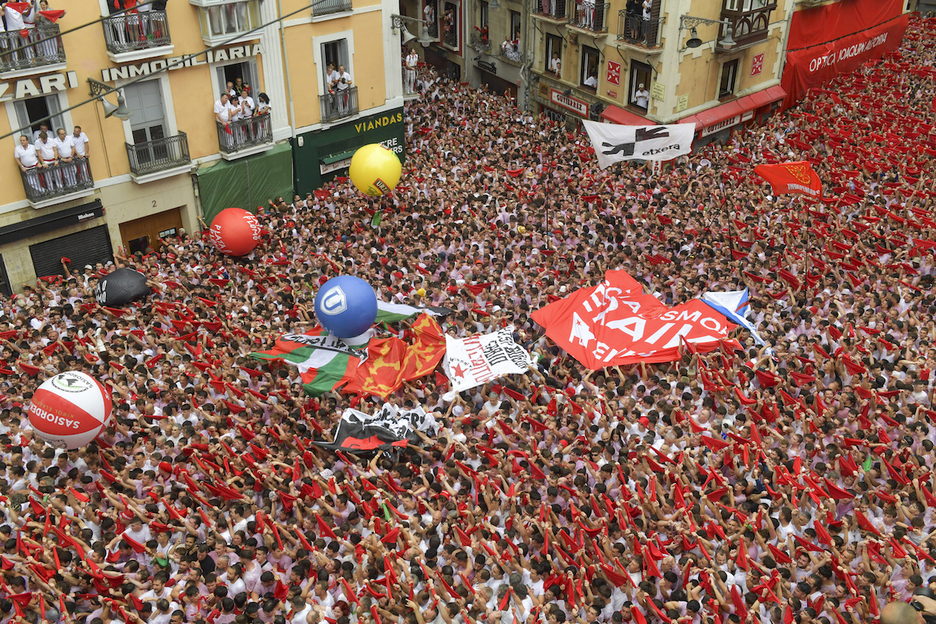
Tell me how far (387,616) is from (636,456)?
4.36 m

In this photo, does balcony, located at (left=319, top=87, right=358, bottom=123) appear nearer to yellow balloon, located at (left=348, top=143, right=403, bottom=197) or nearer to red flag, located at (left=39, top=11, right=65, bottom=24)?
yellow balloon, located at (left=348, top=143, right=403, bottom=197)

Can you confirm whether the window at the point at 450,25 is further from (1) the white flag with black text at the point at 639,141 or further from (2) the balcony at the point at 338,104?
(1) the white flag with black text at the point at 639,141

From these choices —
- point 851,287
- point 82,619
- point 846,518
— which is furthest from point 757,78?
point 82,619

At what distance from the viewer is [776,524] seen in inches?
391

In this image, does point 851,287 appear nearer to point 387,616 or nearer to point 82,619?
point 387,616

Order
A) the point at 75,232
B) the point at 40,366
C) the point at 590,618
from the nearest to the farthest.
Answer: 1. the point at 590,618
2. the point at 40,366
3. the point at 75,232

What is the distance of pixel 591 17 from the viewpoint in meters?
25.4

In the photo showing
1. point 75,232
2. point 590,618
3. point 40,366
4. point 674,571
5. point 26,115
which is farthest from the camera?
point 75,232

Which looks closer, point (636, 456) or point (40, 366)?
point (636, 456)

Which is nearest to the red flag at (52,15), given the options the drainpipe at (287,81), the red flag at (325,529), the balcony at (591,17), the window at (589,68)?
the drainpipe at (287,81)

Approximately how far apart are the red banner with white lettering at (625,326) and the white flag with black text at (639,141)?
4.89m

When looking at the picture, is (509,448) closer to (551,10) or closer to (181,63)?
(181,63)

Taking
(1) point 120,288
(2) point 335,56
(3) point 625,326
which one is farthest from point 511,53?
(1) point 120,288

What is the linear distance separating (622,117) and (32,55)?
686 inches
